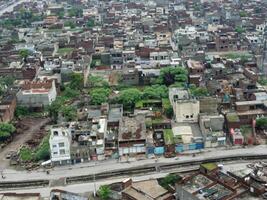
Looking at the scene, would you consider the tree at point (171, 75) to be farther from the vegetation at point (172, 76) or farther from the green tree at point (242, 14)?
the green tree at point (242, 14)

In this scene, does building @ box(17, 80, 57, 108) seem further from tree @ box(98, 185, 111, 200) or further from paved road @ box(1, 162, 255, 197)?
tree @ box(98, 185, 111, 200)

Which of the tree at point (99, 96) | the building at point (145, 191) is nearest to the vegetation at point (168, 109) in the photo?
the tree at point (99, 96)

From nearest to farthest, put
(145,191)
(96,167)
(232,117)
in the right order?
(145,191) < (96,167) < (232,117)

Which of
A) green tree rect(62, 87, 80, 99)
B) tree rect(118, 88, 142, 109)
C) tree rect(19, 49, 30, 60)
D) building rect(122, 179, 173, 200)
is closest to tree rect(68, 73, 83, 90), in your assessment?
green tree rect(62, 87, 80, 99)

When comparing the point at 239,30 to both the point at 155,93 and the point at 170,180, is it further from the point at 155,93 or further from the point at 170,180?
the point at 170,180

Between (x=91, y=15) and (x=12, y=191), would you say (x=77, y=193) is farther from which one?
(x=91, y=15)

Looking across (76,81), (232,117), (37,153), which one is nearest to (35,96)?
(76,81)

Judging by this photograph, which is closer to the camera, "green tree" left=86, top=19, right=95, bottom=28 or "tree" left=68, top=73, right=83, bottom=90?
"tree" left=68, top=73, right=83, bottom=90
